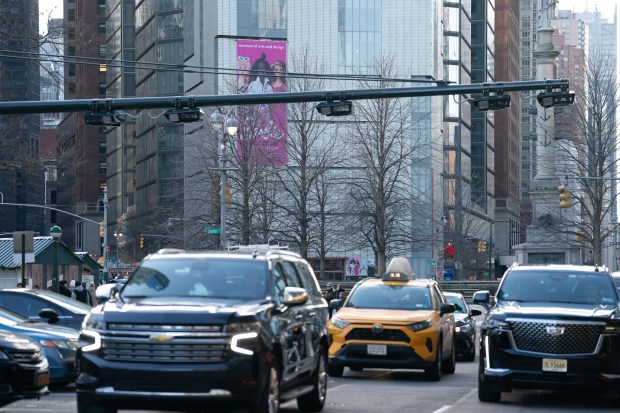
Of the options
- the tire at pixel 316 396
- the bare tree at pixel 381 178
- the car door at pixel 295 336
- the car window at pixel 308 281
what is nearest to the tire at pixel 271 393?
the car door at pixel 295 336

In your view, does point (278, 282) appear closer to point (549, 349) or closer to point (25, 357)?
point (25, 357)

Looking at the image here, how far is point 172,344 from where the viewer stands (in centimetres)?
1190

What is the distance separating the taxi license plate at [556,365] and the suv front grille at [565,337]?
122mm

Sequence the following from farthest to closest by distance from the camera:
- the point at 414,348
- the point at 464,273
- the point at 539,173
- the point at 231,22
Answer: the point at 231,22 → the point at 464,273 → the point at 539,173 → the point at 414,348

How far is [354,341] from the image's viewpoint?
67.8 feet

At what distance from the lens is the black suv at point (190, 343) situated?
11.8 metres

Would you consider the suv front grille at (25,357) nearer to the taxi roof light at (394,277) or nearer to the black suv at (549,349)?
the black suv at (549,349)

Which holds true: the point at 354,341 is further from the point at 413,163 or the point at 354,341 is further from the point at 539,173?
the point at 539,173

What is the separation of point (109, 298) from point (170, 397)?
220cm

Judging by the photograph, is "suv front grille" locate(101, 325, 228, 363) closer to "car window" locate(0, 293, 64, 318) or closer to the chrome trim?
the chrome trim

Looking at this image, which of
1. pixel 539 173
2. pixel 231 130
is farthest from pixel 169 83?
pixel 231 130

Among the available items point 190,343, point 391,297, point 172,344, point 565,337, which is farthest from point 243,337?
point 391,297

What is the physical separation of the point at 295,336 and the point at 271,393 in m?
1.33

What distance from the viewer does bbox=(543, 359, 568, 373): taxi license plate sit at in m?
16.1
